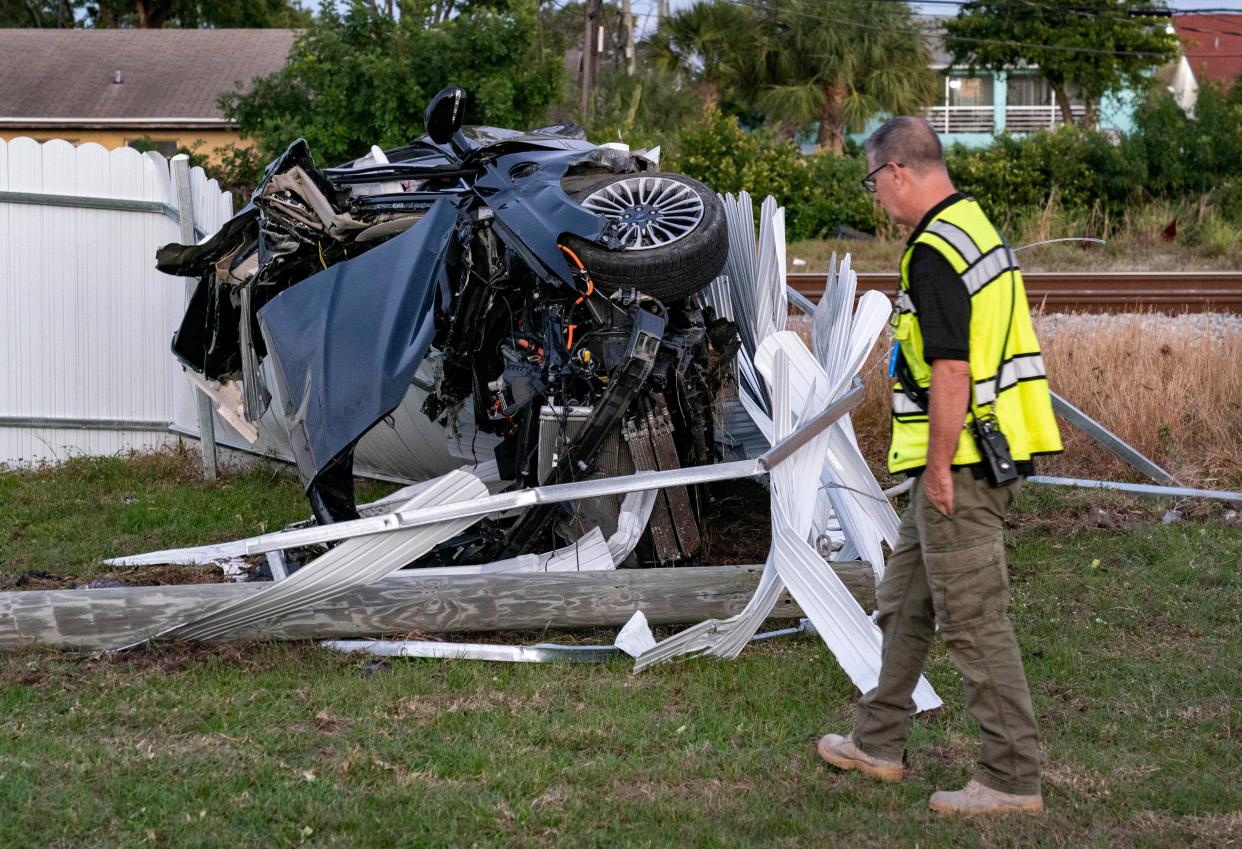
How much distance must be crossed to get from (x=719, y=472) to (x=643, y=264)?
104 cm

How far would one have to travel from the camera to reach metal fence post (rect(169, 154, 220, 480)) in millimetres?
8359

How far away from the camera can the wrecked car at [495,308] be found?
220 inches

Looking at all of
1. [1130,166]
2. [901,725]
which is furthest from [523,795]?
[1130,166]

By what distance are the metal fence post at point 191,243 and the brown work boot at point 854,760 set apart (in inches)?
213

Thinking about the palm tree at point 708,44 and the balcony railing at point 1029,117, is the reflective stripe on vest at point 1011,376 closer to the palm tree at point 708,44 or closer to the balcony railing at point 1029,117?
the palm tree at point 708,44

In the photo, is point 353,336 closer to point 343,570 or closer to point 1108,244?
point 343,570

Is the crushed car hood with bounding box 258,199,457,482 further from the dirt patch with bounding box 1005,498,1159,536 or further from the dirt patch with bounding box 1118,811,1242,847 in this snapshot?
the dirt patch with bounding box 1005,498,1159,536

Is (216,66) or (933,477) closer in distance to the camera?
(933,477)

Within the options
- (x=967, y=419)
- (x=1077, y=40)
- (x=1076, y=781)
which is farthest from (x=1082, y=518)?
(x=1077, y=40)

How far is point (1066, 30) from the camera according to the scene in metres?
34.8

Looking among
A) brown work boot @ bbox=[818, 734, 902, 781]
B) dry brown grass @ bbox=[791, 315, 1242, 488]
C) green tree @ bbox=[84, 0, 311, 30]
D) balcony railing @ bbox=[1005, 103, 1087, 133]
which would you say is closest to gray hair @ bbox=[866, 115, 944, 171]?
brown work boot @ bbox=[818, 734, 902, 781]

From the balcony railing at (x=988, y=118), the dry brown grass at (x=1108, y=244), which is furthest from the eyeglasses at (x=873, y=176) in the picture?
→ the balcony railing at (x=988, y=118)

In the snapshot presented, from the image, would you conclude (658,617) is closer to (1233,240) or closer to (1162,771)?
(1162,771)

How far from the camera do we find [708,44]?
33.5 m
